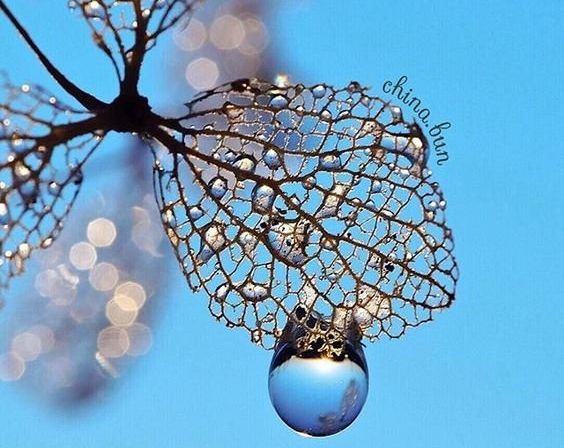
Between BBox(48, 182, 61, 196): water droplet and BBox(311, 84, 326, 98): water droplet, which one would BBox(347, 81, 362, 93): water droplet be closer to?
BBox(311, 84, 326, 98): water droplet

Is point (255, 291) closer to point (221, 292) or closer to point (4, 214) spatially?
point (221, 292)

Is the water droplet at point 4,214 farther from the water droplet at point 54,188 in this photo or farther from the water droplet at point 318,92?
the water droplet at point 318,92

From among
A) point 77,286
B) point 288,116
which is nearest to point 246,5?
point 288,116

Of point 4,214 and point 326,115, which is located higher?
point 326,115

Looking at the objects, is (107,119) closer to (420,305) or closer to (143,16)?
(143,16)

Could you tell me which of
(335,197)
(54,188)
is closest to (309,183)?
(335,197)

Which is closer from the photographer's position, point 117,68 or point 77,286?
point 117,68
